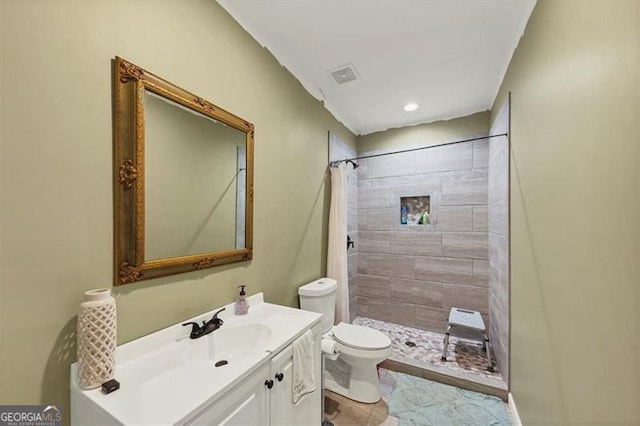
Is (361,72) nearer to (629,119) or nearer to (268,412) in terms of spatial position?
(629,119)

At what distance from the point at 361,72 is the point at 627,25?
1652 mm

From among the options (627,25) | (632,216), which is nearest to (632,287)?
(632,216)

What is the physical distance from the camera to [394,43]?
1.76 m

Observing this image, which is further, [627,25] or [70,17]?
[70,17]

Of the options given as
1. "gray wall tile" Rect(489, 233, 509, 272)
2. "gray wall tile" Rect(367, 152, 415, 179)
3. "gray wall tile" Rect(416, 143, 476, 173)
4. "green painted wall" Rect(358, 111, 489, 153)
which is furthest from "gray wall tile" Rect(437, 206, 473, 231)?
"green painted wall" Rect(358, 111, 489, 153)

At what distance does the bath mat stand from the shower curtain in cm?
74

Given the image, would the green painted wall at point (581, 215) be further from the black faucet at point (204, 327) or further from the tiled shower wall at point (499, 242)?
the black faucet at point (204, 327)

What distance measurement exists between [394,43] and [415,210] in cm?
192

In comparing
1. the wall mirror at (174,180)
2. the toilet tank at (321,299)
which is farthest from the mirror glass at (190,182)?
the toilet tank at (321,299)

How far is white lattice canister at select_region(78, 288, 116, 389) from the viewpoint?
790mm

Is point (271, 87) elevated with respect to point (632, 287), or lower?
elevated

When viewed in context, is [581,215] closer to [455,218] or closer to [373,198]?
[455,218]

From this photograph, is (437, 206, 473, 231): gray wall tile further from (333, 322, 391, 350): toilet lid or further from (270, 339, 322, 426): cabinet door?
(270, 339, 322, 426): cabinet door

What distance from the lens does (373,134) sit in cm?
339
